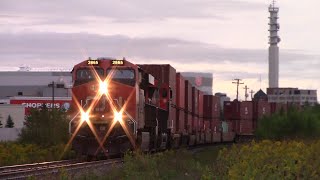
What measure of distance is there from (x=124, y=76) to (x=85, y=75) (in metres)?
1.70

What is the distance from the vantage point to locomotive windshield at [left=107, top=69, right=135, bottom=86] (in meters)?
26.6

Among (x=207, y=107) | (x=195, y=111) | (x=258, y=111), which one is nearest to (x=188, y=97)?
(x=195, y=111)

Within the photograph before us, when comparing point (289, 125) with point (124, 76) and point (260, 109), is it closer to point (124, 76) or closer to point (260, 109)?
point (260, 109)

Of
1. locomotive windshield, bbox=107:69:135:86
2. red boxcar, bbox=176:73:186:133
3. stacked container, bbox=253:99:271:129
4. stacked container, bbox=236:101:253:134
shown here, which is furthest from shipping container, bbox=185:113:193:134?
stacked container, bbox=253:99:271:129

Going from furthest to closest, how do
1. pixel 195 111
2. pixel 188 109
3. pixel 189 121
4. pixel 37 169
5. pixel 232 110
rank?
1. pixel 232 110
2. pixel 195 111
3. pixel 188 109
4. pixel 189 121
5. pixel 37 169

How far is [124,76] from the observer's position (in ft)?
87.8

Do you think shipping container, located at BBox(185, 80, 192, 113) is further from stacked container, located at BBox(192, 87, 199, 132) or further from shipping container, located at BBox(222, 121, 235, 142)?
shipping container, located at BBox(222, 121, 235, 142)

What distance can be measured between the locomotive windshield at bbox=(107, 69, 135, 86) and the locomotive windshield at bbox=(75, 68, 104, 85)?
0.43 m

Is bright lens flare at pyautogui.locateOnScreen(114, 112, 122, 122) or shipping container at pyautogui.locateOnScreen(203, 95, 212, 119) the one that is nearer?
bright lens flare at pyautogui.locateOnScreen(114, 112, 122, 122)

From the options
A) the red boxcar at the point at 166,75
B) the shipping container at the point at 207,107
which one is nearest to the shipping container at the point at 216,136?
the shipping container at the point at 207,107

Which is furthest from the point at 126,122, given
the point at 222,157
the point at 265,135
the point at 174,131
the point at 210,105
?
the point at 210,105

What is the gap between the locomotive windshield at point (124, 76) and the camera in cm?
2656

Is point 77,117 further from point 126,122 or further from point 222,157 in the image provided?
point 222,157

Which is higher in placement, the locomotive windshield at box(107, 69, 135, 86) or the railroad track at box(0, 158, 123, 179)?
the locomotive windshield at box(107, 69, 135, 86)
